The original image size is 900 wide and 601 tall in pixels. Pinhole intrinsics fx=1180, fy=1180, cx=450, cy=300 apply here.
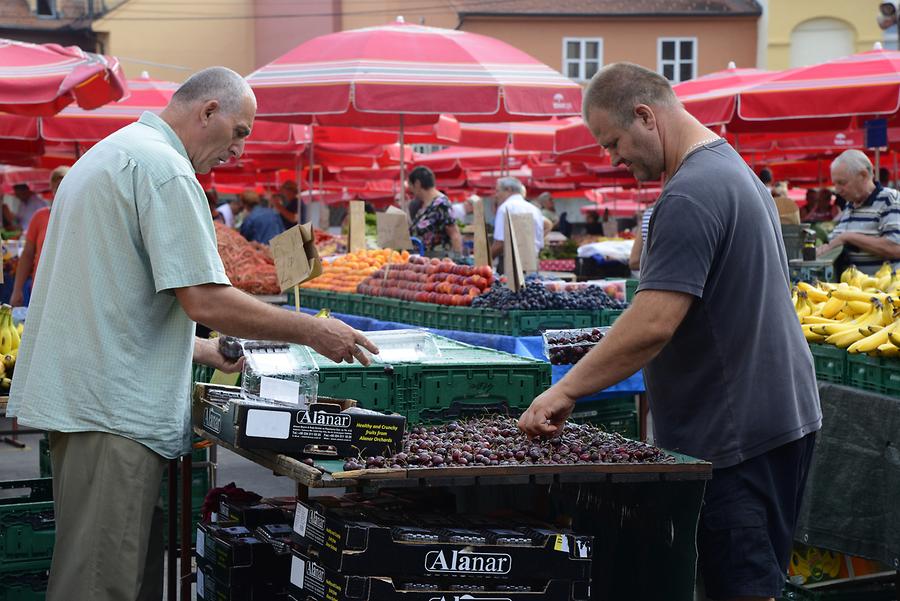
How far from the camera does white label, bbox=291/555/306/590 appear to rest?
3.50 meters

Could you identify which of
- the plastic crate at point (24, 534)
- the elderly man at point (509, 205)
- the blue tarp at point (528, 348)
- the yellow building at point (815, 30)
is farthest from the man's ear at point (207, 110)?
the yellow building at point (815, 30)

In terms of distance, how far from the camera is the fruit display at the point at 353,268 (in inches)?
360

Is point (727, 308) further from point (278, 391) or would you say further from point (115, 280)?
point (115, 280)

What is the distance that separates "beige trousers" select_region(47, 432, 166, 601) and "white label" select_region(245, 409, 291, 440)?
0.38m

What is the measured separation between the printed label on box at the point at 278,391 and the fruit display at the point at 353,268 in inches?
210

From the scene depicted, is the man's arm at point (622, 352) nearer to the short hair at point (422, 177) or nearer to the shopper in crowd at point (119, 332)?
the shopper in crowd at point (119, 332)

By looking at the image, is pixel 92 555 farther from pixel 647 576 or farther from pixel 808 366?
pixel 808 366

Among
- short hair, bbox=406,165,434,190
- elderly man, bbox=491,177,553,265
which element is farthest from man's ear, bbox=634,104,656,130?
elderly man, bbox=491,177,553,265

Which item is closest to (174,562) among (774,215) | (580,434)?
(580,434)

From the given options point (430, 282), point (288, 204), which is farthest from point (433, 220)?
point (288, 204)

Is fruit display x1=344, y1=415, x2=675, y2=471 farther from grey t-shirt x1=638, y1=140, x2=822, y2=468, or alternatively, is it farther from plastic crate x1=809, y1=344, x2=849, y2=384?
plastic crate x1=809, y1=344, x2=849, y2=384

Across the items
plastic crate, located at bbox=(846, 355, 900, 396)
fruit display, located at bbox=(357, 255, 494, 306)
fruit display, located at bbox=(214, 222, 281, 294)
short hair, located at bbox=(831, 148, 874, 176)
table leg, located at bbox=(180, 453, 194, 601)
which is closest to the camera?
table leg, located at bbox=(180, 453, 194, 601)

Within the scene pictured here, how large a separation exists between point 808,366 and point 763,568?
0.61 metres

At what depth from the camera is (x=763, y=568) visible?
130 inches
